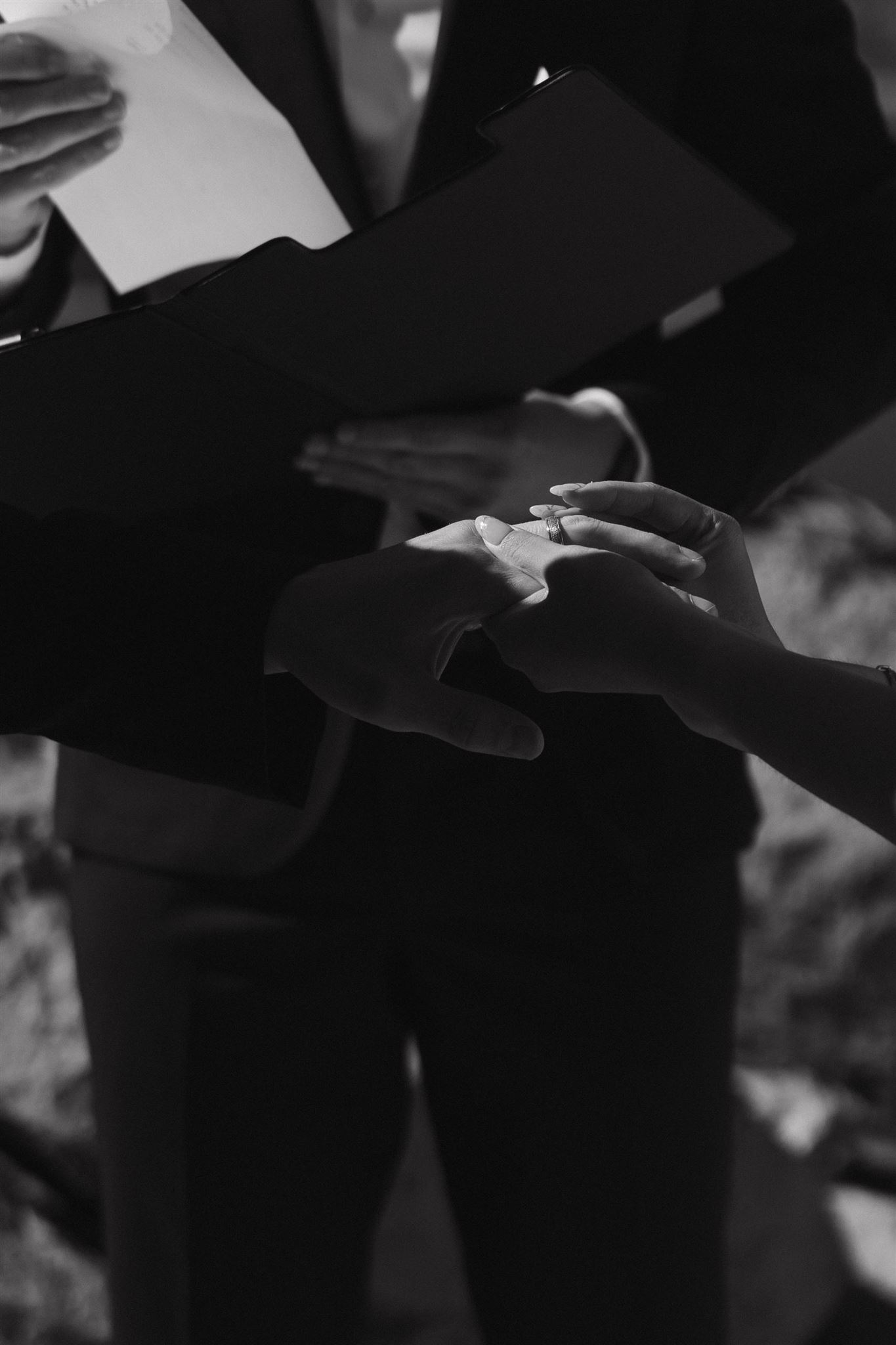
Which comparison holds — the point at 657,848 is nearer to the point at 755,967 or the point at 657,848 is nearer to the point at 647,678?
the point at 647,678

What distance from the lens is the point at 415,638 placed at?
1.60ft

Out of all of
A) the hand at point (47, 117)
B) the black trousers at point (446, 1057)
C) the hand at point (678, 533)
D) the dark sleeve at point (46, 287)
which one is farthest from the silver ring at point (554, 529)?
the dark sleeve at point (46, 287)

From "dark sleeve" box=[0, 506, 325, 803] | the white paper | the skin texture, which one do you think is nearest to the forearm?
the skin texture

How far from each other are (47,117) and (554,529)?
0.39 metres

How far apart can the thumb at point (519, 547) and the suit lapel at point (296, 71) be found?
0.32 m

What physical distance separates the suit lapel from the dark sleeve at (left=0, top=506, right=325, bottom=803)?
0.30m

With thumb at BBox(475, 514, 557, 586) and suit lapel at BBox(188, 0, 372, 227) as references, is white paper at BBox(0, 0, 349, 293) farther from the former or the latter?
thumb at BBox(475, 514, 557, 586)

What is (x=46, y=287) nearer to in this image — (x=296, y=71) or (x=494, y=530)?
(x=296, y=71)

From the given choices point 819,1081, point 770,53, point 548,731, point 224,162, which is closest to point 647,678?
point 548,731

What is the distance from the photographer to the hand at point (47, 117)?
66 centimetres

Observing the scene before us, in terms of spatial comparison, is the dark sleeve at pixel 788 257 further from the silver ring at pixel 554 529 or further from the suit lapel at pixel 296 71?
the silver ring at pixel 554 529

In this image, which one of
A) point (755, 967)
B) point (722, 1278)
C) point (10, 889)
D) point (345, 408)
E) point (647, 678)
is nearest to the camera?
point (647, 678)

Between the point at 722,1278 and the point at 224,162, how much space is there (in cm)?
74

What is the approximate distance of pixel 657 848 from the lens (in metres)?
0.76
